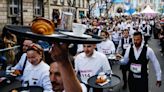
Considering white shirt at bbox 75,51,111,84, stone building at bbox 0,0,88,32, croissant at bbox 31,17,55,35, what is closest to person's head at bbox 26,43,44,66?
white shirt at bbox 75,51,111,84

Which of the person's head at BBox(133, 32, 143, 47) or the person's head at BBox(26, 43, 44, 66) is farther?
the person's head at BBox(133, 32, 143, 47)

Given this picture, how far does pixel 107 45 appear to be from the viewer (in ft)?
31.2

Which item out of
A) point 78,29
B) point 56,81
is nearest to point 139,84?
point 56,81

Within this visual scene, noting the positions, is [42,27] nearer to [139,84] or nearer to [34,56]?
[34,56]

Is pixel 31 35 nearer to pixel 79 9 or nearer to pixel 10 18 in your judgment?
pixel 10 18

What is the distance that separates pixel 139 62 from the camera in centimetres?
635

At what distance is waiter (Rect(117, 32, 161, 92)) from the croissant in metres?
4.46

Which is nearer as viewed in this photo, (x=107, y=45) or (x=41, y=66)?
(x=41, y=66)

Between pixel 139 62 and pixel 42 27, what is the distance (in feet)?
15.1

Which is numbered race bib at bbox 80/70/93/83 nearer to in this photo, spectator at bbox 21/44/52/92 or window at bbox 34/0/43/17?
spectator at bbox 21/44/52/92

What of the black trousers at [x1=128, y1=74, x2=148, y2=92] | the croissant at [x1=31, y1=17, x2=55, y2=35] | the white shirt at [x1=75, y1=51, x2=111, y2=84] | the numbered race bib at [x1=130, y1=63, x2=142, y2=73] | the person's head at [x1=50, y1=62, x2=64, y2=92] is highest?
the croissant at [x1=31, y1=17, x2=55, y2=35]

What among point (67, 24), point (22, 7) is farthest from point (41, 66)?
point (22, 7)

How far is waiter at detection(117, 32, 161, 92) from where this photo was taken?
6.28 meters

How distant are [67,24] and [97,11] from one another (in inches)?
1952
